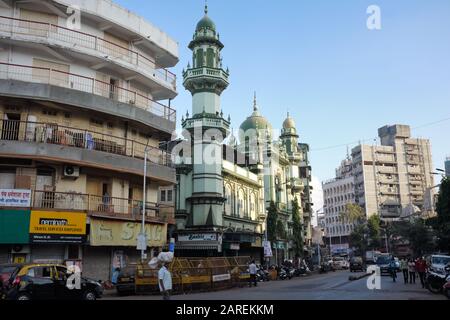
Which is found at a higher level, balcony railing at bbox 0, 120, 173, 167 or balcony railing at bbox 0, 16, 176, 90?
balcony railing at bbox 0, 16, 176, 90

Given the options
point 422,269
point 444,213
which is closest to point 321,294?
point 422,269

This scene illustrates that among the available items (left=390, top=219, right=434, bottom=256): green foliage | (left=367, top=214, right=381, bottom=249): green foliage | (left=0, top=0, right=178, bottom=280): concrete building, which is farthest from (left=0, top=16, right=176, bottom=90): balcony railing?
(left=367, top=214, right=381, bottom=249): green foliage

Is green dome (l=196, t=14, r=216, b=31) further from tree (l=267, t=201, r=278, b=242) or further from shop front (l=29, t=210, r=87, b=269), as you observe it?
shop front (l=29, t=210, r=87, b=269)

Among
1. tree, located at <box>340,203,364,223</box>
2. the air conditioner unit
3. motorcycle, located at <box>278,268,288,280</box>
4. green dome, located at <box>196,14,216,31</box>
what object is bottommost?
motorcycle, located at <box>278,268,288,280</box>

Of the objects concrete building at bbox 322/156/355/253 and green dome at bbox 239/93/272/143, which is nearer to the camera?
green dome at bbox 239/93/272/143

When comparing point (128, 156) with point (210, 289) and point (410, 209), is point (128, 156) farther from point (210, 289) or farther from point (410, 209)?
point (410, 209)

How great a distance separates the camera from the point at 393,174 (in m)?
121

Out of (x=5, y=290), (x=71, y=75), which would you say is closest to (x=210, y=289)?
(x=5, y=290)

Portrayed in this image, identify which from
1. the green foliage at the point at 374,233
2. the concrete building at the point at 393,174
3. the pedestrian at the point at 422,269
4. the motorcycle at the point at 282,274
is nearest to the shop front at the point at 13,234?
the pedestrian at the point at 422,269

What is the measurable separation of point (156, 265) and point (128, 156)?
8.38 metres

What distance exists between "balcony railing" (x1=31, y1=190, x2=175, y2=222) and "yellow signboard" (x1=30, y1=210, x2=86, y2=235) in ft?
1.33

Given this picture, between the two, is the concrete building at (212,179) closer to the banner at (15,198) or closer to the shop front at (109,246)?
the shop front at (109,246)

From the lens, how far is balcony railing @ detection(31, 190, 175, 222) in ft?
80.8

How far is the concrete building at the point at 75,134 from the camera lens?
23.8 m
